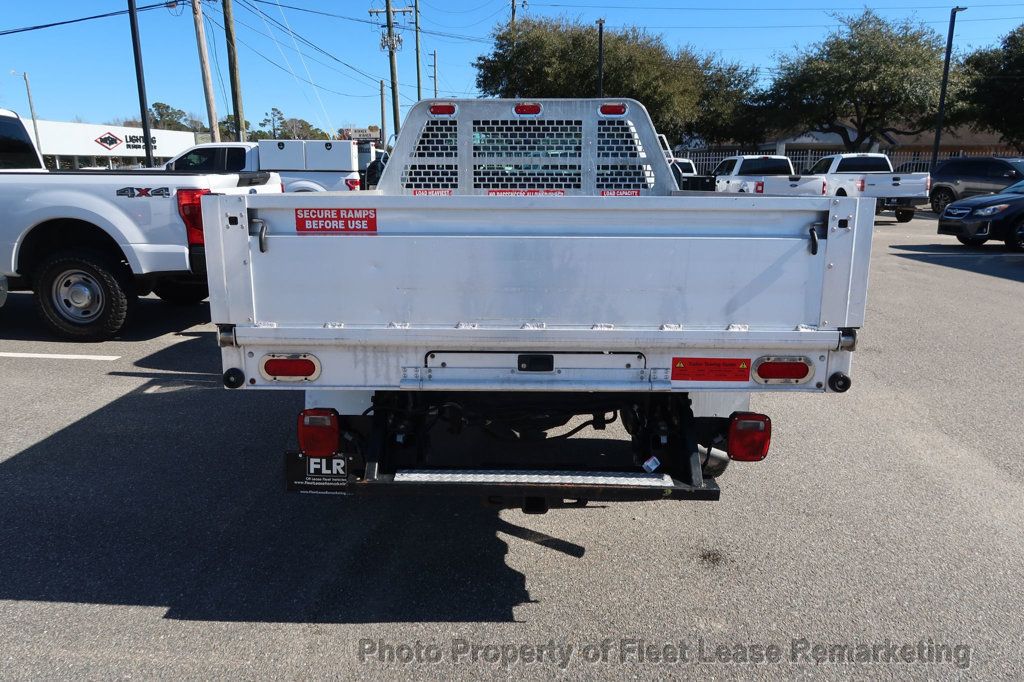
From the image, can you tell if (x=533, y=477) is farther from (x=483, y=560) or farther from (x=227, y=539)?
(x=227, y=539)

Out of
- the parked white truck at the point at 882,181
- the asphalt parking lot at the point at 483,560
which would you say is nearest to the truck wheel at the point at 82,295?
the asphalt parking lot at the point at 483,560

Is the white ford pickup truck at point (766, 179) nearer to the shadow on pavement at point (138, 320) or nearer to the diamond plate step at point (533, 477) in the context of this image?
the shadow on pavement at point (138, 320)

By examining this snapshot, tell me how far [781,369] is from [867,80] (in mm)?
36425

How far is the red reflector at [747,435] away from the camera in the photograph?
3.36 m

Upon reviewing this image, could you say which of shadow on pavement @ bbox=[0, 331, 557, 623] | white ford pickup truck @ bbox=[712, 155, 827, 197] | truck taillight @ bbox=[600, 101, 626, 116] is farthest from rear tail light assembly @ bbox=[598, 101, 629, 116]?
white ford pickup truck @ bbox=[712, 155, 827, 197]

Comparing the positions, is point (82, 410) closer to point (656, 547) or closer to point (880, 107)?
point (656, 547)

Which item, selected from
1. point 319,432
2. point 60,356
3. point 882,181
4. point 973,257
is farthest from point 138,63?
point 882,181

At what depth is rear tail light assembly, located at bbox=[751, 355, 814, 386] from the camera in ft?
10.1

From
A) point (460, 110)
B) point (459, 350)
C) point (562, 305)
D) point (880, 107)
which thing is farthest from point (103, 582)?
point (880, 107)

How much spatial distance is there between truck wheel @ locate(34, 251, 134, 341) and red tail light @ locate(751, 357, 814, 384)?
6590 mm

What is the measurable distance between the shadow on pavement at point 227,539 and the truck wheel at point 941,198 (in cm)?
2466

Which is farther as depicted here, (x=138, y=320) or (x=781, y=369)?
(x=138, y=320)

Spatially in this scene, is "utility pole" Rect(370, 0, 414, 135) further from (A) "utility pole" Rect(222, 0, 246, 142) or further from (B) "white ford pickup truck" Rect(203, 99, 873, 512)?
(B) "white ford pickup truck" Rect(203, 99, 873, 512)

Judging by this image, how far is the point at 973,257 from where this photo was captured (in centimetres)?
1447
